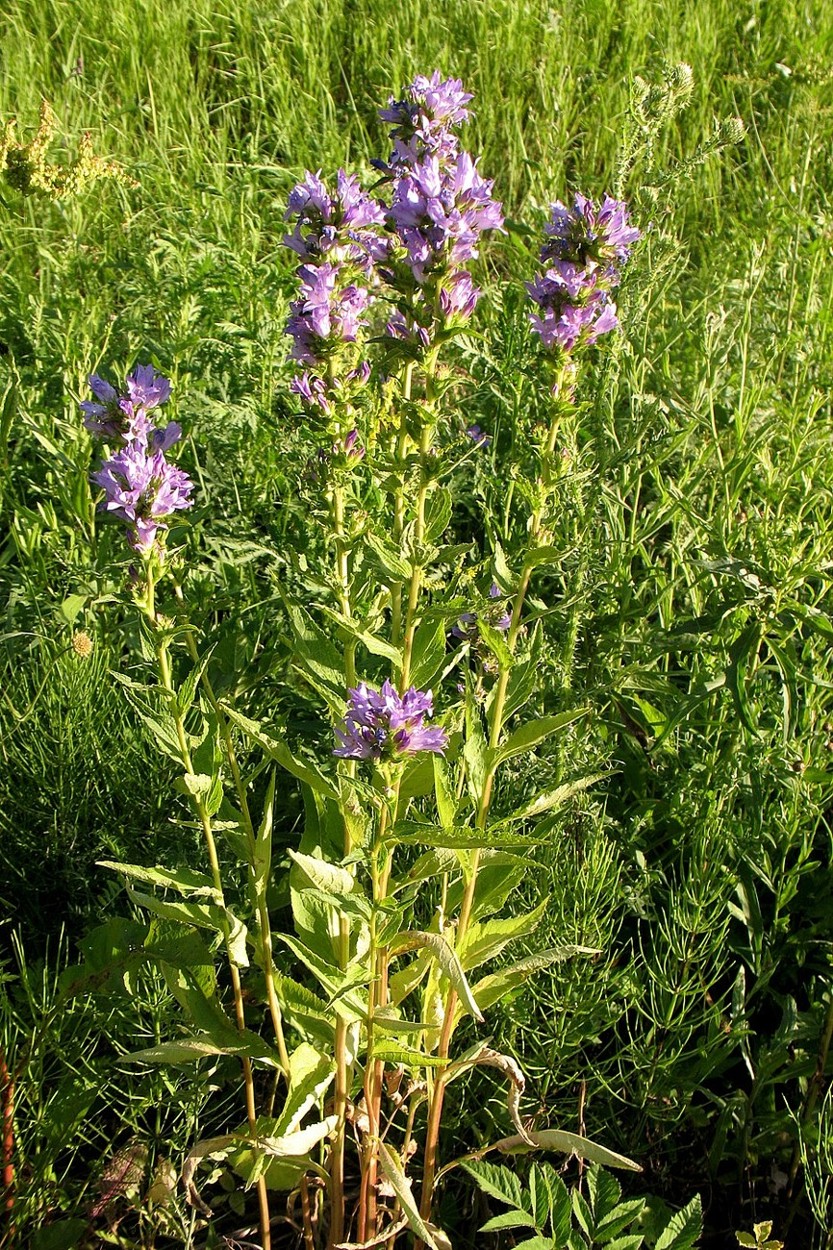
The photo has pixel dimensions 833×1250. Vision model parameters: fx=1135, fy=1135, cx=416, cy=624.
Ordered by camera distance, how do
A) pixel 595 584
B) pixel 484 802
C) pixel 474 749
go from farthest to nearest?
pixel 595 584 < pixel 484 802 < pixel 474 749

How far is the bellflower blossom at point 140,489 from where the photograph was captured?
55.1 inches

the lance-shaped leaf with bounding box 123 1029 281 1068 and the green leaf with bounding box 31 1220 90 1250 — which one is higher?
the lance-shaped leaf with bounding box 123 1029 281 1068

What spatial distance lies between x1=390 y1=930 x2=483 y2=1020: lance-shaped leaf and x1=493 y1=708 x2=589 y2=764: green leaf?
0.25m

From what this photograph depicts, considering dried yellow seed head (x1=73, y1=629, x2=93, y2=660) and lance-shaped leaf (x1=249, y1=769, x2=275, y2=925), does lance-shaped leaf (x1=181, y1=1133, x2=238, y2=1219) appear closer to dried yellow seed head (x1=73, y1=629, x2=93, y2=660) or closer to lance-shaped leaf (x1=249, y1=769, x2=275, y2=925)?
lance-shaped leaf (x1=249, y1=769, x2=275, y2=925)

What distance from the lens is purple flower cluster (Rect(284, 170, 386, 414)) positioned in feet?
4.95

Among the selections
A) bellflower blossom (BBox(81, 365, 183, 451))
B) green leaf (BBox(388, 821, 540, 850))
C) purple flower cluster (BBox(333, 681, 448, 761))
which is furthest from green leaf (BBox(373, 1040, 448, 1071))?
bellflower blossom (BBox(81, 365, 183, 451))

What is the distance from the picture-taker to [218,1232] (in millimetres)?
1930

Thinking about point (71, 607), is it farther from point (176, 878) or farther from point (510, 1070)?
point (510, 1070)

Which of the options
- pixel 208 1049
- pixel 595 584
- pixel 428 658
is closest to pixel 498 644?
pixel 428 658

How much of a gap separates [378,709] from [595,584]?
1.06 metres

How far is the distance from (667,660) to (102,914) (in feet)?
4.15

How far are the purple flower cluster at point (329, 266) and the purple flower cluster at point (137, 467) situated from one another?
212mm

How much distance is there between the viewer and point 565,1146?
1.60 meters

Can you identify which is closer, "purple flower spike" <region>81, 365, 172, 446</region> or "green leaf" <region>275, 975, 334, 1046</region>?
"purple flower spike" <region>81, 365, 172, 446</region>
